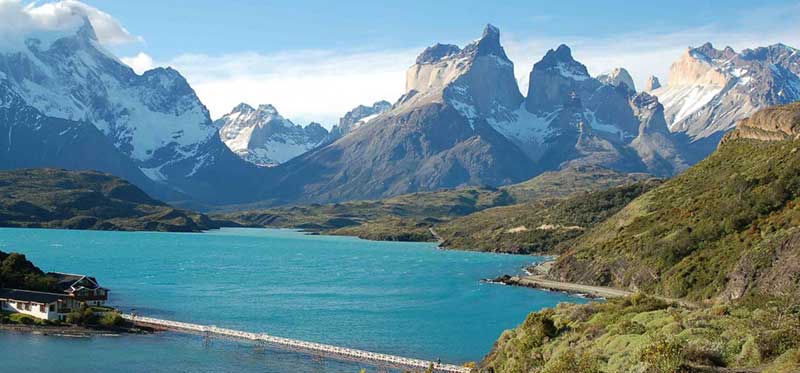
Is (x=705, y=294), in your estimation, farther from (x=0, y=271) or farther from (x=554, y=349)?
(x=0, y=271)

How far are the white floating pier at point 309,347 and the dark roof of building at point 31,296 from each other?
757 cm

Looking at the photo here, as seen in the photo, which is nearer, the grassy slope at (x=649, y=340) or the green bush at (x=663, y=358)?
the green bush at (x=663, y=358)

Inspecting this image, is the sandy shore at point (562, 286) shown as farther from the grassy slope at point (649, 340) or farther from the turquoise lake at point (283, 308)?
the grassy slope at point (649, 340)

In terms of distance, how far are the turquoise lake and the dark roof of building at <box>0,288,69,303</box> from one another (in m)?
9.54

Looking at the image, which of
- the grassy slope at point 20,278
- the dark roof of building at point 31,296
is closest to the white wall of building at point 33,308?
the dark roof of building at point 31,296

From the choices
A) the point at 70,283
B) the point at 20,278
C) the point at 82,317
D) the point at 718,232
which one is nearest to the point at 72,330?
the point at 82,317

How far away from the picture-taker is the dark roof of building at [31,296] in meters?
91.7

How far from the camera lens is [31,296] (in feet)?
305

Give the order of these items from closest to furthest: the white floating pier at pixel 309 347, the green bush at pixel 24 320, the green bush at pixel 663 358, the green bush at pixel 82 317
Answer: the green bush at pixel 663 358, the white floating pier at pixel 309 347, the green bush at pixel 24 320, the green bush at pixel 82 317

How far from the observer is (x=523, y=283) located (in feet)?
493

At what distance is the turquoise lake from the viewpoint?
247 ft

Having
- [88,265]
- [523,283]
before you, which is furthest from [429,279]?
[88,265]

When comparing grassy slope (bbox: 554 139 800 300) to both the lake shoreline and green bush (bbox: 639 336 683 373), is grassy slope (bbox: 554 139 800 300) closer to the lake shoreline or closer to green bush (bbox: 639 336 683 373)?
green bush (bbox: 639 336 683 373)

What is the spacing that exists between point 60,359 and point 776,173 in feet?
308
